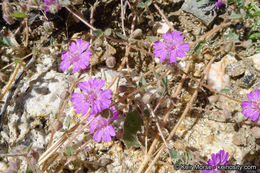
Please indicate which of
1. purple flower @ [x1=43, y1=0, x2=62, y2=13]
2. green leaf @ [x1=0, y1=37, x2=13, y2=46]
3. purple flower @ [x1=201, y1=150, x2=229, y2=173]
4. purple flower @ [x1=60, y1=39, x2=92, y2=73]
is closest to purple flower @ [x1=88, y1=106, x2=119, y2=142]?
purple flower @ [x1=60, y1=39, x2=92, y2=73]

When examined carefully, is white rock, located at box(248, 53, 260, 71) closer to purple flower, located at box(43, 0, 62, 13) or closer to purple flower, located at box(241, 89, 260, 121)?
purple flower, located at box(241, 89, 260, 121)

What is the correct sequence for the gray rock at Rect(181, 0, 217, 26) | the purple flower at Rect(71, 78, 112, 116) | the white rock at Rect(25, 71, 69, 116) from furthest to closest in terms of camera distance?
the gray rock at Rect(181, 0, 217, 26) < the white rock at Rect(25, 71, 69, 116) < the purple flower at Rect(71, 78, 112, 116)

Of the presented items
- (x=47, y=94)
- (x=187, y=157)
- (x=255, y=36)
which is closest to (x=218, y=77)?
(x=255, y=36)

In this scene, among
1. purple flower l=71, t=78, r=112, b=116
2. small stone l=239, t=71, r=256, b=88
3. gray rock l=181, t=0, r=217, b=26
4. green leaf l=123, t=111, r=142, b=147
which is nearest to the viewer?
purple flower l=71, t=78, r=112, b=116

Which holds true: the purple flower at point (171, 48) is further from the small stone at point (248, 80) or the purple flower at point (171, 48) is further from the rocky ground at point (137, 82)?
the small stone at point (248, 80)

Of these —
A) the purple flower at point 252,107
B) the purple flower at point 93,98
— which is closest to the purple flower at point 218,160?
the purple flower at point 252,107

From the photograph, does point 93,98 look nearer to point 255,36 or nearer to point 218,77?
point 218,77

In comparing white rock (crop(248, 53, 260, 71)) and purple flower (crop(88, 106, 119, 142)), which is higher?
white rock (crop(248, 53, 260, 71))

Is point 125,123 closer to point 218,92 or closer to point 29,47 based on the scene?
point 218,92
